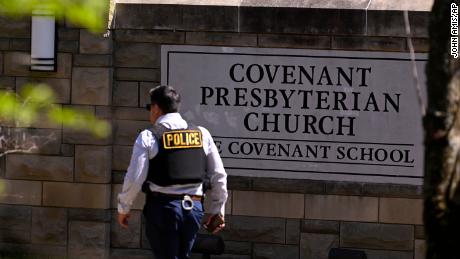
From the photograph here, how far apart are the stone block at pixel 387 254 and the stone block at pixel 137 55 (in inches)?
98.3

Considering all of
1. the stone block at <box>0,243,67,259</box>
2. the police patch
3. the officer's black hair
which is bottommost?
the stone block at <box>0,243,67,259</box>

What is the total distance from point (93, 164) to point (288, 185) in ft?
5.79

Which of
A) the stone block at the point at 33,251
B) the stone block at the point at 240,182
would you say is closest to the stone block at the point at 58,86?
the stone block at the point at 33,251

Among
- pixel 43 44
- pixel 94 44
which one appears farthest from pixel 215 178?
pixel 43 44

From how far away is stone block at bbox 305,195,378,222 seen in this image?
30.3 feet

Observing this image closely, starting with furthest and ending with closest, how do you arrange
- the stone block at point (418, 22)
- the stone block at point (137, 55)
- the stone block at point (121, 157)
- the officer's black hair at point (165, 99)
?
the stone block at point (121, 157) < the stone block at point (137, 55) < the stone block at point (418, 22) < the officer's black hair at point (165, 99)

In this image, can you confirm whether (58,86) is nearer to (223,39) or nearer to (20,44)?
(20,44)

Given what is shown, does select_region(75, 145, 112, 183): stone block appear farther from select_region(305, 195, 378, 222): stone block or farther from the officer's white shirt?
the officer's white shirt

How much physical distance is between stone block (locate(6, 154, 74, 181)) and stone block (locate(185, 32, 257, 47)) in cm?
159

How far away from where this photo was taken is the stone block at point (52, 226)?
9.70 meters

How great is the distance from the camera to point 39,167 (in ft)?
31.8

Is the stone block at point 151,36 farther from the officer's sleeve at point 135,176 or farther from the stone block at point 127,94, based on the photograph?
the officer's sleeve at point 135,176

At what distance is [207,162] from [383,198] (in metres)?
2.36

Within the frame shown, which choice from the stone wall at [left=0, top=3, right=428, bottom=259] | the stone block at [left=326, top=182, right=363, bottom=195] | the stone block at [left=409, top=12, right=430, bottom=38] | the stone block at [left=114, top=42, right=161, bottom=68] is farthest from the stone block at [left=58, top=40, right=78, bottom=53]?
the stone block at [left=409, top=12, right=430, bottom=38]
